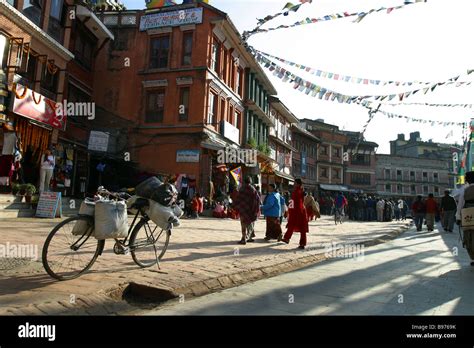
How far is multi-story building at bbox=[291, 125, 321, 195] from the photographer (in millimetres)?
49312

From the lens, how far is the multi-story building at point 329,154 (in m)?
55.8

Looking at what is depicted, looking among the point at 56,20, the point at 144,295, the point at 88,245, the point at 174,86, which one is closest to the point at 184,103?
the point at 174,86

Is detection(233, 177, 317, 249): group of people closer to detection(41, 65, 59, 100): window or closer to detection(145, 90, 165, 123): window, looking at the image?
detection(41, 65, 59, 100): window

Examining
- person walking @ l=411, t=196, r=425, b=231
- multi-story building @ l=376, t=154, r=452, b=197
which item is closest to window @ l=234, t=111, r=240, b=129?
person walking @ l=411, t=196, r=425, b=231

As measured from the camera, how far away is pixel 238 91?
2795 centimetres

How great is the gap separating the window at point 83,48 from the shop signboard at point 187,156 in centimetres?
727

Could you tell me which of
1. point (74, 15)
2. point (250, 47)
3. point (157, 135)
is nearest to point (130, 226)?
point (250, 47)

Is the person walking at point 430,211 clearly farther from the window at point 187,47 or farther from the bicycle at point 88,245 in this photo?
the bicycle at point 88,245

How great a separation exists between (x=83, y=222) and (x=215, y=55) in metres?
20.6

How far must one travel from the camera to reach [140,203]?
5.48 m

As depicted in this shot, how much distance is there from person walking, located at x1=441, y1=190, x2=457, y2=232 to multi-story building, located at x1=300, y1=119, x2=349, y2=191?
3671cm

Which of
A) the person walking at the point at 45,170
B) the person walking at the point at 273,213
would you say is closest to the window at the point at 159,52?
the person walking at the point at 45,170
